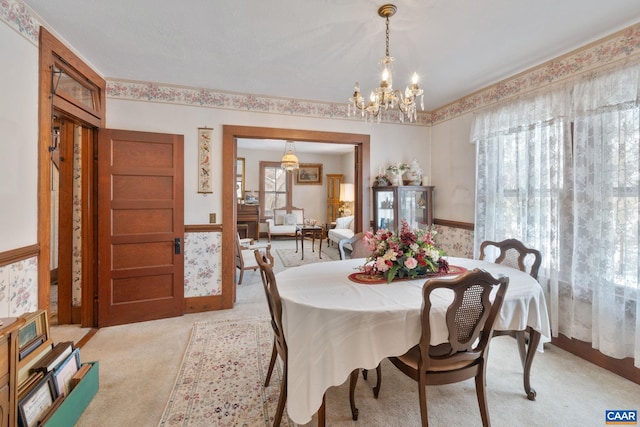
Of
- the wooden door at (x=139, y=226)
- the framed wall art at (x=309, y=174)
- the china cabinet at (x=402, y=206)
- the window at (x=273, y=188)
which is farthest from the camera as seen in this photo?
the framed wall art at (x=309, y=174)

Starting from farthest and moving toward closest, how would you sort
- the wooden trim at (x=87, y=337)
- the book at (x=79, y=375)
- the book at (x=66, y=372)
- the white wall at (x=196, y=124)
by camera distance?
1. the white wall at (x=196, y=124)
2. the wooden trim at (x=87, y=337)
3. the book at (x=79, y=375)
4. the book at (x=66, y=372)

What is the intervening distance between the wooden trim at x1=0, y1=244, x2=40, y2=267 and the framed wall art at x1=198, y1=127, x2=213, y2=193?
1.56 metres

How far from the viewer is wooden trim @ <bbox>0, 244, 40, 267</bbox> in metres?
1.74

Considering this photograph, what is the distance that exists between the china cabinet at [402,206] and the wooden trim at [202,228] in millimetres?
2071

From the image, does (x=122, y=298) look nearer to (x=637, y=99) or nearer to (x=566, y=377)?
(x=566, y=377)

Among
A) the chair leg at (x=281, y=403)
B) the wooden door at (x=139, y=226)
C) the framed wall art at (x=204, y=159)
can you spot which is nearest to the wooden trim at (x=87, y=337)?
the wooden door at (x=139, y=226)

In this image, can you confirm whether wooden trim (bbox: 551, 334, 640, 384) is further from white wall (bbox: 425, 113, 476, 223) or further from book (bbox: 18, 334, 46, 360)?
book (bbox: 18, 334, 46, 360)

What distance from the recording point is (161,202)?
312cm

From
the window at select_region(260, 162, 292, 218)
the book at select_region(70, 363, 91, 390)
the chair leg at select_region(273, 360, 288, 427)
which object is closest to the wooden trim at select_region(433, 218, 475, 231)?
the chair leg at select_region(273, 360, 288, 427)

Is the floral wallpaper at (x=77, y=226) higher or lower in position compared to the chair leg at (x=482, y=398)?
higher

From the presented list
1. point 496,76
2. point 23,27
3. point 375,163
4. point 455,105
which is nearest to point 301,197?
point 375,163

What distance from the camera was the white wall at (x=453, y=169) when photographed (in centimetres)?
353

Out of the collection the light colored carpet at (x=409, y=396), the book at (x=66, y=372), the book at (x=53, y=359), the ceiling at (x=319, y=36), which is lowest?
the light colored carpet at (x=409, y=396)

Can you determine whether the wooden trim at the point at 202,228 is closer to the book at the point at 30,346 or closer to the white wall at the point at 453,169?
the book at the point at 30,346
